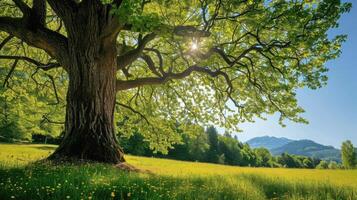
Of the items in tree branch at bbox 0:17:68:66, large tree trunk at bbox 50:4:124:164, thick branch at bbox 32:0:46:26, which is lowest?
large tree trunk at bbox 50:4:124:164

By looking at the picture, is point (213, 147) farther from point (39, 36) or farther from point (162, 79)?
point (39, 36)

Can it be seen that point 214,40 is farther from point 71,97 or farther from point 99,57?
point 71,97

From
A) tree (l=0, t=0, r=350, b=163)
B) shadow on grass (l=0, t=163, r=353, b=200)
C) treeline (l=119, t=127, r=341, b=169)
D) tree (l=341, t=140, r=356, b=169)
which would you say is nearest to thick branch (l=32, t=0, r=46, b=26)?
tree (l=0, t=0, r=350, b=163)

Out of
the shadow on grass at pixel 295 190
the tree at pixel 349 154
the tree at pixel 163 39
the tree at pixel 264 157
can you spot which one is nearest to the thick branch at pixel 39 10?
the tree at pixel 163 39

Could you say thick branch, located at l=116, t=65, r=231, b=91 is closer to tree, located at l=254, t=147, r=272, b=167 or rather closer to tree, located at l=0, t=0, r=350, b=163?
tree, located at l=0, t=0, r=350, b=163

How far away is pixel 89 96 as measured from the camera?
497 inches

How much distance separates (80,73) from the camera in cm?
1266

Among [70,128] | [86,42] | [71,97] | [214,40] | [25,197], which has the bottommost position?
[25,197]

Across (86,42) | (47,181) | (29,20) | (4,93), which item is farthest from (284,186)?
(4,93)

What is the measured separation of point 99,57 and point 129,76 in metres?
5.34

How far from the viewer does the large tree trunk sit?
12.1 meters

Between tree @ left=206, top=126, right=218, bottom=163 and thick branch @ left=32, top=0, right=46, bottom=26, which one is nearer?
thick branch @ left=32, top=0, right=46, bottom=26

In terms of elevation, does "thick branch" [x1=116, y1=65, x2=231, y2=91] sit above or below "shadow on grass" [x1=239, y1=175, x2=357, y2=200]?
above

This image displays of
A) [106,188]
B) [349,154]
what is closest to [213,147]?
[349,154]
